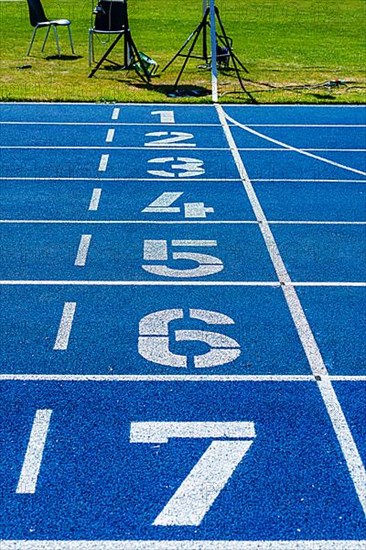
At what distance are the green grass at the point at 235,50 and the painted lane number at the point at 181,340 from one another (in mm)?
10457

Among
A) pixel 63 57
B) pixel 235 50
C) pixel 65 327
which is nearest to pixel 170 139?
pixel 65 327

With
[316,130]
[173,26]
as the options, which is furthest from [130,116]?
[173,26]

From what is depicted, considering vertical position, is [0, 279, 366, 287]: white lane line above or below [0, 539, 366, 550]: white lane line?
above

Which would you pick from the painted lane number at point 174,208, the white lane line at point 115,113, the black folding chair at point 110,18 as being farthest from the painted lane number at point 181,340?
the black folding chair at point 110,18

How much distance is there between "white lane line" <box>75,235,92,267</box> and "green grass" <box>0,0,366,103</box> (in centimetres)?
827

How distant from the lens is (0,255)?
8859 mm

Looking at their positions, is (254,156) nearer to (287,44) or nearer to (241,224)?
(241,224)

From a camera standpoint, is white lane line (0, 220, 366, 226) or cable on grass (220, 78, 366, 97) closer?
white lane line (0, 220, 366, 226)

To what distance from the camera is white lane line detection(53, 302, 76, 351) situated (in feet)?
22.6

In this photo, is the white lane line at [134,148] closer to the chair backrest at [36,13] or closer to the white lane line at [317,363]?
the white lane line at [317,363]

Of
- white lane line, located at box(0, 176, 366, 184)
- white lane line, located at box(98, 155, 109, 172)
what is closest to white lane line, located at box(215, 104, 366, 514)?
white lane line, located at box(0, 176, 366, 184)

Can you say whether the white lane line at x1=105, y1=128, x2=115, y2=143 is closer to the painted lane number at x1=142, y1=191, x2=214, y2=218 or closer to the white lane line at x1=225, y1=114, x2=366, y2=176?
the white lane line at x1=225, y1=114, x2=366, y2=176

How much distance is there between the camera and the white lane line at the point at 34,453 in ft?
16.7

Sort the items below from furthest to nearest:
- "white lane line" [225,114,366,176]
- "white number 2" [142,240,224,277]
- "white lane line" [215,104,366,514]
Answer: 1. "white lane line" [225,114,366,176]
2. "white number 2" [142,240,224,277]
3. "white lane line" [215,104,366,514]
